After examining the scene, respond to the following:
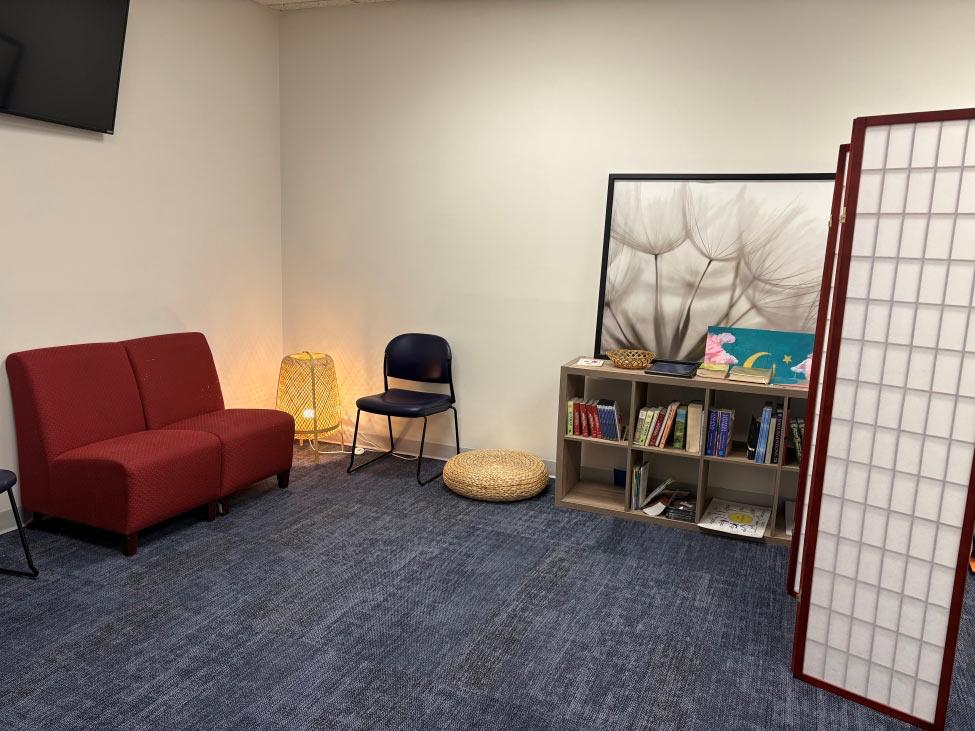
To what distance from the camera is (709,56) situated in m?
4.06

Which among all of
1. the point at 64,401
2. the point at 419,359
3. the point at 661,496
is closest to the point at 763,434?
the point at 661,496

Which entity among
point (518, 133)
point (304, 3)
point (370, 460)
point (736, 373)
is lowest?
point (370, 460)

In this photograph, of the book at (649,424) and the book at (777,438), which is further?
the book at (649,424)

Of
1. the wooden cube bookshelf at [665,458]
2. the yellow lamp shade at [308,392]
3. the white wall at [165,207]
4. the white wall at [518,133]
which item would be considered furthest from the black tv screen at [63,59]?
the wooden cube bookshelf at [665,458]

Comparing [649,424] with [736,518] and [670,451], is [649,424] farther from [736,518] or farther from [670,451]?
[736,518]

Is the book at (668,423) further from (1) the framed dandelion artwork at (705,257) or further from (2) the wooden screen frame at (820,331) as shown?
(2) the wooden screen frame at (820,331)

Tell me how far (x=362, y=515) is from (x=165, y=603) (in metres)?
1.18

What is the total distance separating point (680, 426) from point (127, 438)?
2.74 metres

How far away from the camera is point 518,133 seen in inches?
178

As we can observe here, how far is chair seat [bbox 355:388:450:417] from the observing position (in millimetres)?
4410

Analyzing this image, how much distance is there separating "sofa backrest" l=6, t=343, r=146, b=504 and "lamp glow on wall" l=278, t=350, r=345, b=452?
1168mm

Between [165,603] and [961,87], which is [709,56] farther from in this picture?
[165,603]

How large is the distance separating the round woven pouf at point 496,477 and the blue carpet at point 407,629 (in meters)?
0.22

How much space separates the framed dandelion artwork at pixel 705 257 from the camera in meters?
3.96
